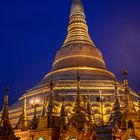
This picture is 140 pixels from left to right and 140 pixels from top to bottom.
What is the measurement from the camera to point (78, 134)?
62.0ft

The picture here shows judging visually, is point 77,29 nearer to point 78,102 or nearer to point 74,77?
point 74,77

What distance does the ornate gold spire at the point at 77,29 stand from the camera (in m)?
48.6

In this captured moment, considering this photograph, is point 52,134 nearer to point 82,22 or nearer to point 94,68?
point 94,68

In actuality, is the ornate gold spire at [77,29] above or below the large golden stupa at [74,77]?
above

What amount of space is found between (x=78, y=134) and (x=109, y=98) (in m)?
18.9

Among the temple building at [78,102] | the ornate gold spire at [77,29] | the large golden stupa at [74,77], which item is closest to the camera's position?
the temple building at [78,102]

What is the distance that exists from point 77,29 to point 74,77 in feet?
38.4

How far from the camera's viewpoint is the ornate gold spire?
48.6 m

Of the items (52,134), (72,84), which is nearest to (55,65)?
(72,84)

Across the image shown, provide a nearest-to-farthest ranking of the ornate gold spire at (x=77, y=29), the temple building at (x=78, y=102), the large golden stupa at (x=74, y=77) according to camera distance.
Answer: the temple building at (x=78, y=102) < the large golden stupa at (x=74, y=77) < the ornate gold spire at (x=77, y=29)

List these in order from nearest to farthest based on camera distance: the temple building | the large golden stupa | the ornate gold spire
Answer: the temple building < the large golden stupa < the ornate gold spire

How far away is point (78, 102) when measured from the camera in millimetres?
22766

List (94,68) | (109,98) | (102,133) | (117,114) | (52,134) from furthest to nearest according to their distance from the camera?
1. (94,68)
2. (109,98)
3. (117,114)
4. (102,133)
5. (52,134)

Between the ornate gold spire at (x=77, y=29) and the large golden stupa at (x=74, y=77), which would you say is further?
the ornate gold spire at (x=77, y=29)
